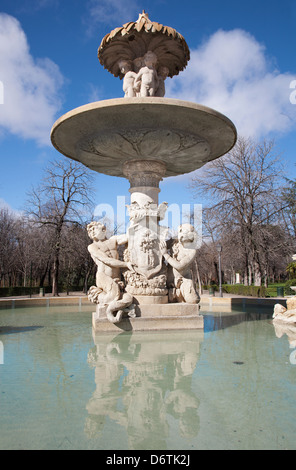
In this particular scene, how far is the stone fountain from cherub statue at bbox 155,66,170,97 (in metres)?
0.03

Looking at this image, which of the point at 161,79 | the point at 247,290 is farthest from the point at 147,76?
the point at 247,290

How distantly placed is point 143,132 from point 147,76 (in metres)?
1.92

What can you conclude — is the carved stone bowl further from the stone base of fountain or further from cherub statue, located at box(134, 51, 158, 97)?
the stone base of fountain

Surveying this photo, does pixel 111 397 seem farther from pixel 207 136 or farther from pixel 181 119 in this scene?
pixel 207 136

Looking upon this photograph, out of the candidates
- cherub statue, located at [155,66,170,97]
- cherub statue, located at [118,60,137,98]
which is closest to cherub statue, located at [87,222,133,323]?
cherub statue, located at [118,60,137,98]

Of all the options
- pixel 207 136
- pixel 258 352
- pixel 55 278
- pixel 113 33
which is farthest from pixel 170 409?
pixel 55 278

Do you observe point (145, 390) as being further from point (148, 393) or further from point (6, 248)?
point (6, 248)

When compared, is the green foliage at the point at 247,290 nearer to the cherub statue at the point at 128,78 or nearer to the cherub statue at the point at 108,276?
the cherub statue at the point at 108,276

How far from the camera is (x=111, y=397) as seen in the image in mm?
3402

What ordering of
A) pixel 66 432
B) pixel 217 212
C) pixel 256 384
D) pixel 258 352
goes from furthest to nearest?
pixel 217 212 < pixel 258 352 < pixel 256 384 < pixel 66 432

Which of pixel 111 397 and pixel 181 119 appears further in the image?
pixel 181 119

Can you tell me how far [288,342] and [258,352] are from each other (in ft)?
3.59

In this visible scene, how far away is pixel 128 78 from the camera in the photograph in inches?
329

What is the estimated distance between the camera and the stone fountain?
22.3ft
